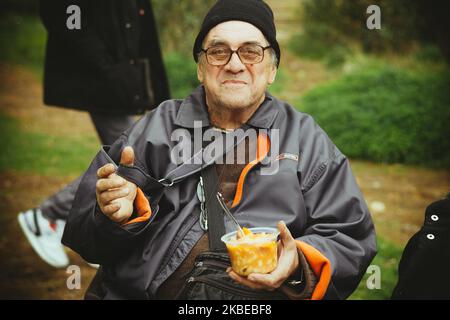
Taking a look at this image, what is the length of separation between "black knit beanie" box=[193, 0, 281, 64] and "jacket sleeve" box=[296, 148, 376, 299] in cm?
63

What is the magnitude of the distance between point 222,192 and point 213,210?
123mm

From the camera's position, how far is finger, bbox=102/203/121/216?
2.08 m

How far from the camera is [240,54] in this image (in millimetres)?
2484

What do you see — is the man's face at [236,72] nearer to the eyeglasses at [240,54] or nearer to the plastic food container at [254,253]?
the eyeglasses at [240,54]

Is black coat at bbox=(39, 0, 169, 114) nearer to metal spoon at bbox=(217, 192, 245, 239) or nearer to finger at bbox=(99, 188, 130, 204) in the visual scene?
metal spoon at bbox=(217, 192, 245, 239)

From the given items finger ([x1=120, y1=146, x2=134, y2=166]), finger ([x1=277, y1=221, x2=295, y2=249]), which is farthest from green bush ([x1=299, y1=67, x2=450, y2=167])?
finger ([x1=120, y1=146, x2=134, y2=166])

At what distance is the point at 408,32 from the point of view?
28.2 feet

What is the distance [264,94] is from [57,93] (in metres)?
1.69

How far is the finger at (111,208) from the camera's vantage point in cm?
208

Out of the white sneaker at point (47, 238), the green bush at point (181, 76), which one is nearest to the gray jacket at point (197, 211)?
the white sneaker at point (47, 238)

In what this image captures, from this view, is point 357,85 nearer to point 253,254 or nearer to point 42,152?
point 42,152

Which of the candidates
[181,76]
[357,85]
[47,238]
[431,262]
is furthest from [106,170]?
[181,76]
